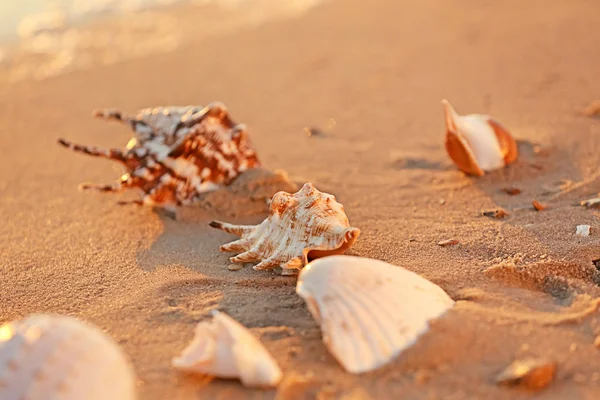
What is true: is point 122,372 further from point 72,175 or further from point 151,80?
A: point 151,80

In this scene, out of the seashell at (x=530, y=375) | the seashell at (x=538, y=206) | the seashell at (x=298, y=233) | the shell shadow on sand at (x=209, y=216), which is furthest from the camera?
the seashell at (x=538, y=206)

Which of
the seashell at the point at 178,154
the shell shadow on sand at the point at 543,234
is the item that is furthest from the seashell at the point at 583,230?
the seashell at the point at 178,154

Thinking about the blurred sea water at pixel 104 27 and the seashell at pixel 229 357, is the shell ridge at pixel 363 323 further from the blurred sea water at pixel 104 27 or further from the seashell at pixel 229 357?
the blurred sea water at pixel 104 27

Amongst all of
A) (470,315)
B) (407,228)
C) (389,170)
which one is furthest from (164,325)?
(389,170)

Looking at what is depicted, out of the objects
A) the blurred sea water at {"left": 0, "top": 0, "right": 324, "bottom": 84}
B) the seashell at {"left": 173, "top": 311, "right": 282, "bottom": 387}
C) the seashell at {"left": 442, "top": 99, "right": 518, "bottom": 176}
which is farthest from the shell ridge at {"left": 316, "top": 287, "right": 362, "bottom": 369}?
the blurred sea water at {"left": 0, "top": 0, "right": 324, "bottom": 84}

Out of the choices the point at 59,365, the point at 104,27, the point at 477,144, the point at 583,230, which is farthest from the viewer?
the point at 104,27

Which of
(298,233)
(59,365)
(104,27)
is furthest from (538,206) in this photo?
(104,27)

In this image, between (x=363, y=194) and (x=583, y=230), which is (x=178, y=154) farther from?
(x=583, y=230)
